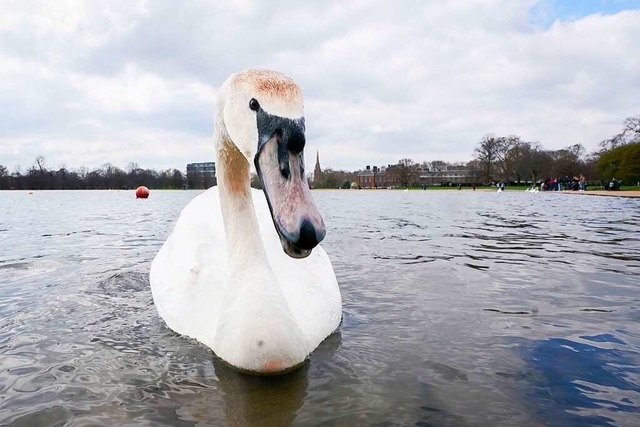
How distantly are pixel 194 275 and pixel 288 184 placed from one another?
195cm

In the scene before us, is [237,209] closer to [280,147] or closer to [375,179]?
[280,147]

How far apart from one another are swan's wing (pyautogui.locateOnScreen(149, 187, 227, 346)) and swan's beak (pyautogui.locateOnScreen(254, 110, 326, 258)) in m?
1.49

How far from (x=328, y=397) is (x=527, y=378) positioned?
135cm

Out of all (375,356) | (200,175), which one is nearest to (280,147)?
(375,356)

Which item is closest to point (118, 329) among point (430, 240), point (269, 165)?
point (269, 165)

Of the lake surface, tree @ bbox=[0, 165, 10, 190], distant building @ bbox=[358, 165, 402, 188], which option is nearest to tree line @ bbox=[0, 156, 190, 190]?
tree @ bbox=[0, 165, 10, 190]

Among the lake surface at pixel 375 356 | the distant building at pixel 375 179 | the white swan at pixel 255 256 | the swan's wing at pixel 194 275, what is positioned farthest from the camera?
the distant building at pixel 375 179

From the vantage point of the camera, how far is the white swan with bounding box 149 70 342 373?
2.84 m

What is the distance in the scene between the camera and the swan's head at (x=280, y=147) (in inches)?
104

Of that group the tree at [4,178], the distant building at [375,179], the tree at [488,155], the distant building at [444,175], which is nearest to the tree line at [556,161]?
the tree at [488,155]

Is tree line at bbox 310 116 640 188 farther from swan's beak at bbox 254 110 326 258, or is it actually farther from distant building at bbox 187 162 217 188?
swan's beak at bbox 254 110 326 258

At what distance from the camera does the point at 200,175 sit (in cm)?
10775

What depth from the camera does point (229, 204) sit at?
4.05 m

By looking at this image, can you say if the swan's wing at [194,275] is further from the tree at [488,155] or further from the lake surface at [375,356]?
the tree at [488,155]
